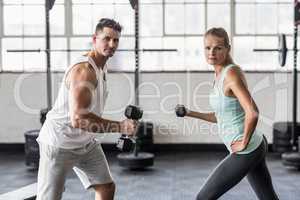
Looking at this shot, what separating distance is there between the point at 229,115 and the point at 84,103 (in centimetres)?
71

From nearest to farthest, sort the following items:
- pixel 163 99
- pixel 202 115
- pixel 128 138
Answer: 1. pixel 128 138
2. pixel 202 115
3. pixel 163 99

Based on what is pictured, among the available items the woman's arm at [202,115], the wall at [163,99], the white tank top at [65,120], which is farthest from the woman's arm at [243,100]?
the wall at [163,99]

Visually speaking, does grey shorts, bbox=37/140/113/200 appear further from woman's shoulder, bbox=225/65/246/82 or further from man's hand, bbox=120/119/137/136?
woman's shoulder, bbox=225/65/246/82

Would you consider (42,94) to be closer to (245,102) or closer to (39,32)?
(39,32)

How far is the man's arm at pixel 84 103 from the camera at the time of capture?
7.62ft

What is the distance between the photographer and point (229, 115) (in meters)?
2.47

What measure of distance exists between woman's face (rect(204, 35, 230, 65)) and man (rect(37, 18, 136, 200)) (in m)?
0.45

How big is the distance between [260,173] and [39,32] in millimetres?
4238

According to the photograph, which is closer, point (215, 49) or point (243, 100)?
point (243, 100)

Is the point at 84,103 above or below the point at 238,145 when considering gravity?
above

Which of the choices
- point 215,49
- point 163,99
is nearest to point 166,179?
point 163,99

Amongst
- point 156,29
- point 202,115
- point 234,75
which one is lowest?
point 202,115

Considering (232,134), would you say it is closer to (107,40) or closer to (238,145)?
(238,145)

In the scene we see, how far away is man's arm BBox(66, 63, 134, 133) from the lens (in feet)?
7.62
